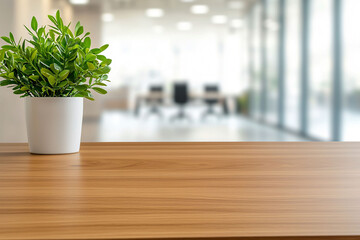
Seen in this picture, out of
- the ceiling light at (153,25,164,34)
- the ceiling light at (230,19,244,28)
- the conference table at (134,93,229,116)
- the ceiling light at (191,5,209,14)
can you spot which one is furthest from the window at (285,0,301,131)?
the ceiling light at (153,25,164,34)

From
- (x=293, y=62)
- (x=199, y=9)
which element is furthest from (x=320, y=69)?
(x=199, y=9)

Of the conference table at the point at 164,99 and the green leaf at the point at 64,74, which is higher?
the green leaf at the point at 64,74

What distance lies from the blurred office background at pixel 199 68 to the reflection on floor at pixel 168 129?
0.02m

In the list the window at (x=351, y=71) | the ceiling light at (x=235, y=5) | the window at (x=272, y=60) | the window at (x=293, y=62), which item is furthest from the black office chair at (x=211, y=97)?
the window at (x=272, y=60)

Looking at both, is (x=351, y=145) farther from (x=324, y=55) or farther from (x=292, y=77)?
(x=292, y=77)

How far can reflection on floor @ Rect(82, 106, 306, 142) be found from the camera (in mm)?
6328

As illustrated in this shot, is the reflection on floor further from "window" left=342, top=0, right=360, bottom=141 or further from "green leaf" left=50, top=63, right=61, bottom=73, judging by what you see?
"green leaf" left=50, top=63, right=61, bottom=73

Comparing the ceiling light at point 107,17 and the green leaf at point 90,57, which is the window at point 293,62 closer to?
the ceiling light at point 107,17

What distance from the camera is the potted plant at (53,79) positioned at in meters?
0.95

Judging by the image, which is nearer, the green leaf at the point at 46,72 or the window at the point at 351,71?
the green leaf at the point at 46,72

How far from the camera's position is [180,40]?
21.3 feet

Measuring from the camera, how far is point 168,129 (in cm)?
685

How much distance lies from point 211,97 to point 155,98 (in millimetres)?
844

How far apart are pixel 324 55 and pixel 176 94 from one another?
2171mm
